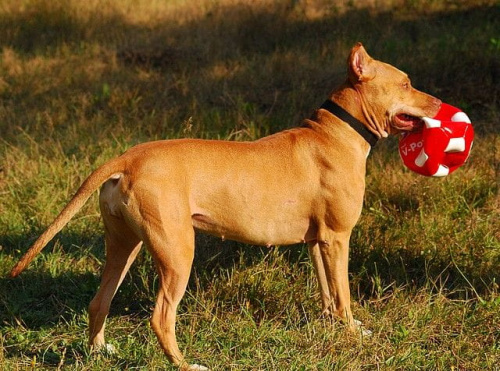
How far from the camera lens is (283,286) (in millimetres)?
5797

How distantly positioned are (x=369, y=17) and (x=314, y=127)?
7.20 m

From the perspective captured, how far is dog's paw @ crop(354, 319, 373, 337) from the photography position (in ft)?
16.8

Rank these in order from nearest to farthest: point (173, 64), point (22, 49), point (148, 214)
→ point (148, 214), point (173, 64), point (22, 49)

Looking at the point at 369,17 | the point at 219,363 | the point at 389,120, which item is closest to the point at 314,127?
the point at 389,120

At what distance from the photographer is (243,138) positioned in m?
8.32

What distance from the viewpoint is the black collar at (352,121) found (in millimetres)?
5215

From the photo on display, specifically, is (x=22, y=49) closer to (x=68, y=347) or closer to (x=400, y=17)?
(x=400, y=17)

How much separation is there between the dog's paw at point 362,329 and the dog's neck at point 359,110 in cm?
127

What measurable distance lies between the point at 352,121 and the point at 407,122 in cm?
40

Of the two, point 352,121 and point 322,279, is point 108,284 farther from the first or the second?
point 352,121

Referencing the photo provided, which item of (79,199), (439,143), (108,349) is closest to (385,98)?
(439,143)

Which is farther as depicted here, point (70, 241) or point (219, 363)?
point (70, 241)

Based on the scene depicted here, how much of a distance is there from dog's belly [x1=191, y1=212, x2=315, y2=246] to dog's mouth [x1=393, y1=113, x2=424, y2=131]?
0.91 m

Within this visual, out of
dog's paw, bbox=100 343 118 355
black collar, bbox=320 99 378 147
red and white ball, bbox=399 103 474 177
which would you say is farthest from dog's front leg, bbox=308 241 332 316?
dog's paw, bbox=100 343 118 355
